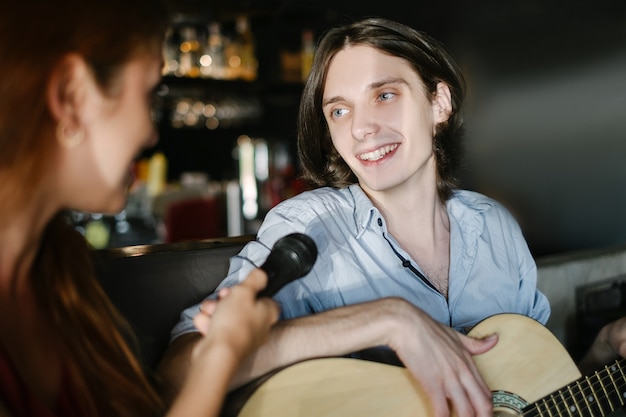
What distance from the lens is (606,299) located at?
1.82 metres

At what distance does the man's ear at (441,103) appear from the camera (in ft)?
4.65

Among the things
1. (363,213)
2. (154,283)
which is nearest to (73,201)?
(154,283)

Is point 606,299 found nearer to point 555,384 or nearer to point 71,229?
point 555,384

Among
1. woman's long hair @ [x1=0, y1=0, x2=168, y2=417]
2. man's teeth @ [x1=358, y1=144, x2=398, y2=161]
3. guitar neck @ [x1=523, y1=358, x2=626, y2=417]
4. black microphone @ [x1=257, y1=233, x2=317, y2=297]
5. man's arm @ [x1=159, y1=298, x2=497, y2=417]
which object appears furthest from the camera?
man's teeth @ [x1=358, y1=144, x2=398, y2=161]

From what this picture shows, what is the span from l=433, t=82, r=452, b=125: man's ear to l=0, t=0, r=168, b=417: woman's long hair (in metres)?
0.75

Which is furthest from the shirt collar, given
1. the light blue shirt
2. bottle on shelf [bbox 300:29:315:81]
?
bottle on shelf [bbox 300:29:315:81]

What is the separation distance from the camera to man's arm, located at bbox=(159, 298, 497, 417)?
3.20 feet

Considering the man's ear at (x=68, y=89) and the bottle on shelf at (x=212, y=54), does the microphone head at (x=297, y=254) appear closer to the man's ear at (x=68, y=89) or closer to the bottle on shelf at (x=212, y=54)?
the man's ear at (x=68, y=89)

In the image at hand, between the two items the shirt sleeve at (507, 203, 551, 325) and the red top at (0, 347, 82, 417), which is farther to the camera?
the shirt sleeve at (507, 203, 551, 325)

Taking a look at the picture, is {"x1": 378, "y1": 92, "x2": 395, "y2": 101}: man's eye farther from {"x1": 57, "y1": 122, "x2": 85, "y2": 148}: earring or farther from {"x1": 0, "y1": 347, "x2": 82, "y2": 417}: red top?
{"x1": 0, "y1": 347, "x2": 82, "y2": 417}: red top

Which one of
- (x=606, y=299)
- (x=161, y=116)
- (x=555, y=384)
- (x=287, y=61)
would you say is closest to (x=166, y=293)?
(x=555, y=384)

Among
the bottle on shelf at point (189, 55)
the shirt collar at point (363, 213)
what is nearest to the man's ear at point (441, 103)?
the shirt collar at point (363, 213)

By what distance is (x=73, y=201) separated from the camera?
0.79 m

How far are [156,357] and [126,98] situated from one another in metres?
0.49
